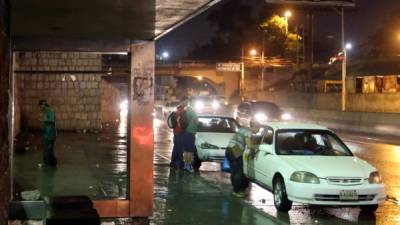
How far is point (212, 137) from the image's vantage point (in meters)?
15.9

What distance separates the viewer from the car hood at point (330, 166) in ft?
32.2

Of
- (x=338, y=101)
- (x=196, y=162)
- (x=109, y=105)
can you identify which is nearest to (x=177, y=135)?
(x=196, y=162)

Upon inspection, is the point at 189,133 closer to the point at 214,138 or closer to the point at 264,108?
the point at 214,138

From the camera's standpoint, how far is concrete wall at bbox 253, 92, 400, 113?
4431cm

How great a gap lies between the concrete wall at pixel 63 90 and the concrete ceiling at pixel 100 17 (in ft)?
63.4

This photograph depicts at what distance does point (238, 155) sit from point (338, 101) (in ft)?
135

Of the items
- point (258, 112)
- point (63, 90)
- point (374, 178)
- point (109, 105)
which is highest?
point (63, 90)

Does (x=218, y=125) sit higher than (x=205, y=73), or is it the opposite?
(x=205, y=73)

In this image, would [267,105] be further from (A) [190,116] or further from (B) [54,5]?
(B) [54,5]

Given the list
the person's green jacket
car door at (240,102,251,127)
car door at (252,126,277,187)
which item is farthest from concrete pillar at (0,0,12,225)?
car door at (240,102,251,127)

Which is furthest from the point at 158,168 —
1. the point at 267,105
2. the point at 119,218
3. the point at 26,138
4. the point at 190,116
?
the point at 267,105

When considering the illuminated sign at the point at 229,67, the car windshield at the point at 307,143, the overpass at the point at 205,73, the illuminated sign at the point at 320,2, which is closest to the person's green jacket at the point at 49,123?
the car windshield at the point at 307,143

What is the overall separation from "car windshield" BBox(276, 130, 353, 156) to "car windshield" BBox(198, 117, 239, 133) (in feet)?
17.7

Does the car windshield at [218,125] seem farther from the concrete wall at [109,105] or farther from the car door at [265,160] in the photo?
the concrete wall at [109,105]
